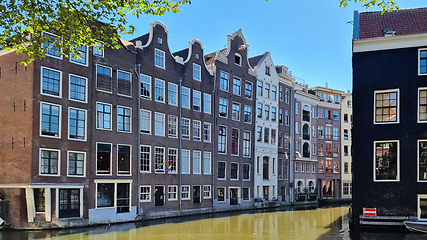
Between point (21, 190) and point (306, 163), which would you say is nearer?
point (21, 190)

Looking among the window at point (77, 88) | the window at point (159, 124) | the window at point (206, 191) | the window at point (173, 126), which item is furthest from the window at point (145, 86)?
the window at point (206, 191)

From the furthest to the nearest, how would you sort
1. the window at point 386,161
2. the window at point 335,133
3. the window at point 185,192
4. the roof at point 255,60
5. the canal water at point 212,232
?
the window at point 335,133, the roof at point 255,60, the window at point 185,192, the window at point 386,161, the canal water at point 212,232

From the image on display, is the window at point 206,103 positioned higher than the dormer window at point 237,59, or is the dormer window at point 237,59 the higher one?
the dormer window at point 237,59

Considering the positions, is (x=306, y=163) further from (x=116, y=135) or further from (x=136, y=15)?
(x=136, y=15)

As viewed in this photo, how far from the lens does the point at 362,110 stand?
2494cm

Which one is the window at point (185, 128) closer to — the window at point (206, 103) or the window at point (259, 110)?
the window at point (206, 103)

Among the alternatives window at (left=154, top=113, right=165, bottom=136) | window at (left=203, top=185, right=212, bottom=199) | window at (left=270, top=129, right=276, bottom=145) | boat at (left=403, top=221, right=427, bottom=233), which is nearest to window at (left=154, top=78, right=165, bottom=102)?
window at (left=154, top=113, right=165, bottom=136)

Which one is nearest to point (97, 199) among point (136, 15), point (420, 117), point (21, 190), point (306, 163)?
point (21, 190)

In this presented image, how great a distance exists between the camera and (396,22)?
26.4 metres

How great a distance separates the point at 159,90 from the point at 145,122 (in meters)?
3.18

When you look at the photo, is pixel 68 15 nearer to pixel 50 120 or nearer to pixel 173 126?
pixel 50 120

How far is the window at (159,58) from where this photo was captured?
113ft

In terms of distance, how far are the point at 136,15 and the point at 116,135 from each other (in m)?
17.9

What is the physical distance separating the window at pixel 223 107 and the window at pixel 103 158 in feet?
47.9
